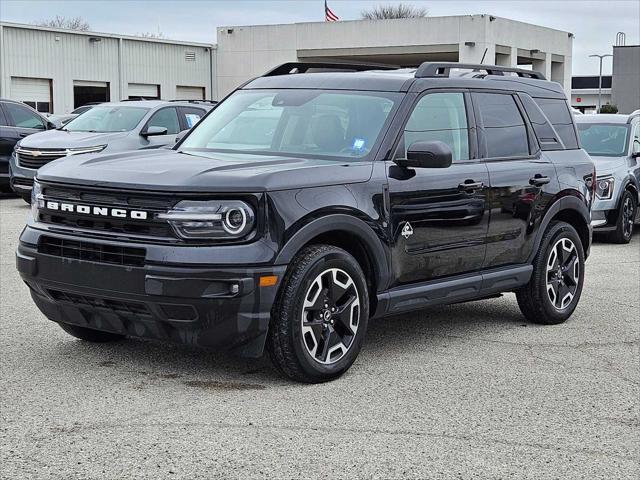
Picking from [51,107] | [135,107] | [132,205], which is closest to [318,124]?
[132,205]

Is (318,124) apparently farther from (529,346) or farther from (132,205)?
(529,346)

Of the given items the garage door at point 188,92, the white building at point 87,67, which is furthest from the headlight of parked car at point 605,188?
the garage door at point 188,92

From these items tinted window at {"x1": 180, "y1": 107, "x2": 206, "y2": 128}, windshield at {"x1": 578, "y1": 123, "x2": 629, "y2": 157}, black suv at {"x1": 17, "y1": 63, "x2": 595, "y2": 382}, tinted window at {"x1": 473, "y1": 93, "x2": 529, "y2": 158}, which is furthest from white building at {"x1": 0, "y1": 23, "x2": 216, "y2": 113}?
black suv at {"x1": 17, "y1": 63, "x2": 595, "y2": 382}

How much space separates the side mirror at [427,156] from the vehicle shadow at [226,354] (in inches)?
50.1

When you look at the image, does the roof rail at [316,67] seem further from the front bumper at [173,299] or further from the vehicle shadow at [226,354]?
the front bumper at [173,299]

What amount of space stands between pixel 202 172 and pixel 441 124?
2.01 metres

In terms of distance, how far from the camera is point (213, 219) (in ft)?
18.2

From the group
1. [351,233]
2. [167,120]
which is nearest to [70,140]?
[167,120]

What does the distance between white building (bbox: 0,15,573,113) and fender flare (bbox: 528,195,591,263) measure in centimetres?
3633

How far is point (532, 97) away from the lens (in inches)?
320

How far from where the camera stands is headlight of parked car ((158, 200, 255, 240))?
5.55m

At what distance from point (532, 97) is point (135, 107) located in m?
10.5

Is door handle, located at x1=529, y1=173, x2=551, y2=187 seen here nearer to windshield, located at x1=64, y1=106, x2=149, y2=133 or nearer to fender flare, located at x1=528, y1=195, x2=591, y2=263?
fender flare, located at x1=528, y1=195, x2=591, y2=263

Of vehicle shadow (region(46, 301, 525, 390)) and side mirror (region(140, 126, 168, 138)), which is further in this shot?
side mirror (region(140, 126, 168, 138))
